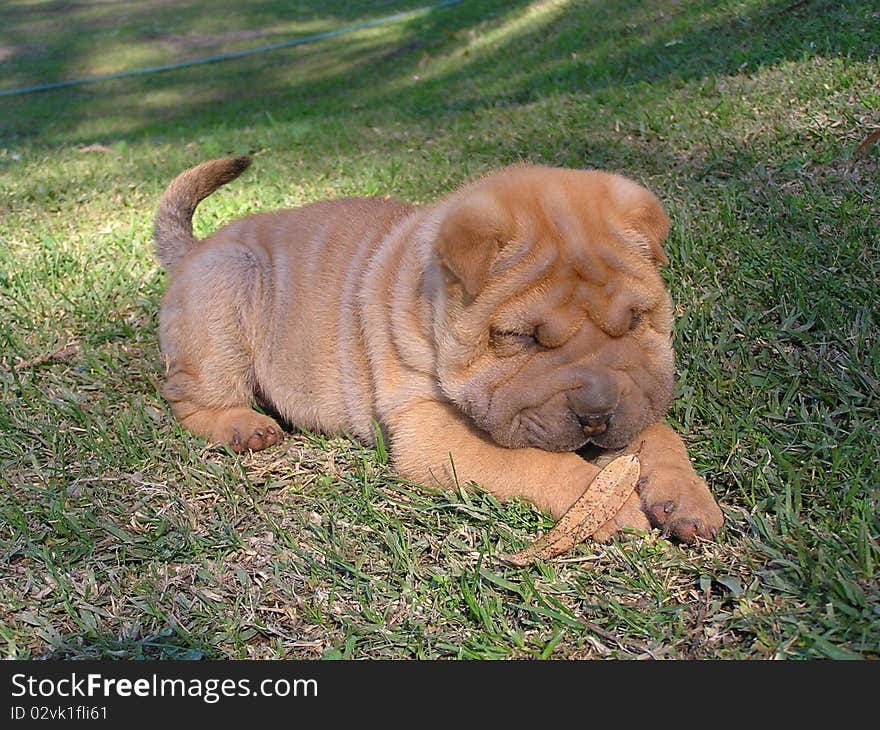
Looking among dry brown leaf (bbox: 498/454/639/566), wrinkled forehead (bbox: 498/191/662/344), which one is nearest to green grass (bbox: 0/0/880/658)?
dry brown leaf (bbox: 498/454/639/566)

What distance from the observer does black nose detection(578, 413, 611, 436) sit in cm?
328

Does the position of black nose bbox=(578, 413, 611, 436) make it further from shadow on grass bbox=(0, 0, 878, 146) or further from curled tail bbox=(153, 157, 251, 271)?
shadow on grass bbox=(0, 0, 878, 146)

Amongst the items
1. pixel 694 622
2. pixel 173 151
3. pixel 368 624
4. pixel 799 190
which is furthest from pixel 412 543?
pixel 173 151

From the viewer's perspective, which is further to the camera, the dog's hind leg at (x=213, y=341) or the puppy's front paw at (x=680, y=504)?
the dog's hind leg at (x=213, y=341)

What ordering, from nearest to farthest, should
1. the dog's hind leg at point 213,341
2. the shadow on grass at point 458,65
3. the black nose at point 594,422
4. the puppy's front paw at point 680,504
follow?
the puppy's front paw at point 680,504, the black nose at point 594,422, the dog's hind leg at point 213,341, the shadow on grass at point 458,65

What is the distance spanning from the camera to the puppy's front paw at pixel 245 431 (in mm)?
4293

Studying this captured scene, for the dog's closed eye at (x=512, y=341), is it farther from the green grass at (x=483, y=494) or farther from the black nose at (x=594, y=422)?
the green grass at (x=483, y=494)

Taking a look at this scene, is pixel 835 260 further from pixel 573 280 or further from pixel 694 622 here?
pixel 694 622

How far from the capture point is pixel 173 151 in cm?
989

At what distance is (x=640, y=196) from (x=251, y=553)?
83.5 inches

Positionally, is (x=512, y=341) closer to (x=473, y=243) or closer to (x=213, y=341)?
(x=473, y=243)

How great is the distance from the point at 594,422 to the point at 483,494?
57 cm

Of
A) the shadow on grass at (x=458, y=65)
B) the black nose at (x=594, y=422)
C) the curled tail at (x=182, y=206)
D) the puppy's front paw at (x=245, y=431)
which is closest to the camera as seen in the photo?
the black nose at (x=594, y=422)

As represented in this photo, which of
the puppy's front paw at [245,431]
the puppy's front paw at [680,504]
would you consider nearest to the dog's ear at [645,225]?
the puppy's front paw at [680,504]
